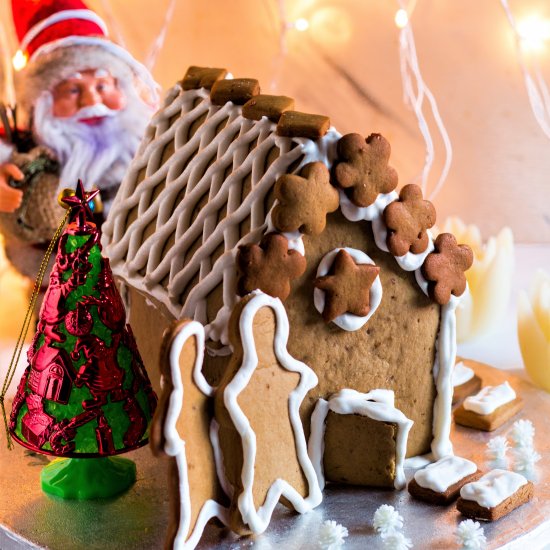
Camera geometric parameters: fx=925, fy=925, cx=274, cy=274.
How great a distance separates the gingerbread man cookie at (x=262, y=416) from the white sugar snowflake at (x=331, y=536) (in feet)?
0.21

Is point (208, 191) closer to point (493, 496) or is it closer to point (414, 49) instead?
point (493, 496)

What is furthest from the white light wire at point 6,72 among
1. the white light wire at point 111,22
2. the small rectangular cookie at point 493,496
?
the small rectangular cookie at point 493,496

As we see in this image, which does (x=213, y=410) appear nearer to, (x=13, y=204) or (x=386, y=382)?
(x=386, y=382)

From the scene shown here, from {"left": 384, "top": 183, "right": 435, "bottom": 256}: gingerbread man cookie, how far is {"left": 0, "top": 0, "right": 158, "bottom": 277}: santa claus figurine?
0.93 metres

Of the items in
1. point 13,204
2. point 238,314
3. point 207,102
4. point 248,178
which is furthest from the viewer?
point 13,204

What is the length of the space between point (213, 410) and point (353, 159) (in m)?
0.37

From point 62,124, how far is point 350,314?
3.34ft

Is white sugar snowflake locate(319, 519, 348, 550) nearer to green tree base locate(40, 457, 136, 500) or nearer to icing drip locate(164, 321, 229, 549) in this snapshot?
icing drip locate(164, 321, 229, 549)

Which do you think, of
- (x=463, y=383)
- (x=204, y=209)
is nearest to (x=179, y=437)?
(x=204, y=209)

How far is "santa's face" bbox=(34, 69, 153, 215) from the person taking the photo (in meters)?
1.99

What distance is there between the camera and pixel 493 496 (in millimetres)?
1208

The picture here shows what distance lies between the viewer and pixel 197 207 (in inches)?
52.3

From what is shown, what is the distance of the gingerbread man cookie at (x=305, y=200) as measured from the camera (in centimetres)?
114

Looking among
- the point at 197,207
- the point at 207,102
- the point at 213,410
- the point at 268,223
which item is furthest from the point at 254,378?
the point at 207,102
